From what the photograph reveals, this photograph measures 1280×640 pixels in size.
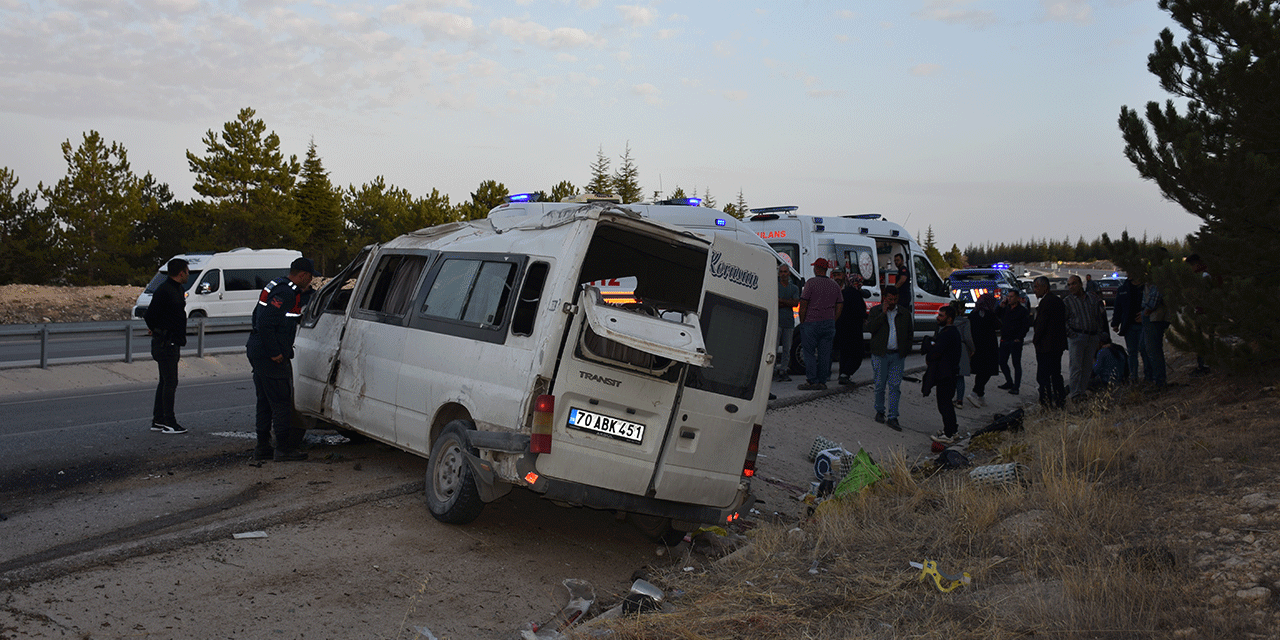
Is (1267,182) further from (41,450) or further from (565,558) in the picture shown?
(41,450)

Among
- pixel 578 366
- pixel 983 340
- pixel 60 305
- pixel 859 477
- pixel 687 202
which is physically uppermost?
pixel 687 202

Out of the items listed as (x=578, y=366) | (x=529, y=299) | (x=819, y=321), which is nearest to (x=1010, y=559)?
(x=578, y=366)

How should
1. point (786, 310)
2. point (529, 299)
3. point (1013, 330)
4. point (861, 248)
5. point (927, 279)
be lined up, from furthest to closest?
point (927, 279) → point (861, 248) → point (1013, 330) → point (786, 310) → point (529, 299)

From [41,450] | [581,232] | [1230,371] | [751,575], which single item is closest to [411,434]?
[581,232]

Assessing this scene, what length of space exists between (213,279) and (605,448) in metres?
23.3

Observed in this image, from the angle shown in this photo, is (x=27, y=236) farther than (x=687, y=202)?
Yes

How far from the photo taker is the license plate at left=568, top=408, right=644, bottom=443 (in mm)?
5871

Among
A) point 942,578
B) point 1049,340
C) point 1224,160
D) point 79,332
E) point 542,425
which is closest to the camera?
point 942,578

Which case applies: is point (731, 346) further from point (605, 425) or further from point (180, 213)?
point (180, 213)

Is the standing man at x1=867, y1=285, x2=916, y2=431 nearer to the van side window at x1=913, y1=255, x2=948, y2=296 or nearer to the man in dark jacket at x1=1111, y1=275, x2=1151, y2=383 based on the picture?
the man in dark jacket at x1=1111, y1=275, x2=1151, y2=383

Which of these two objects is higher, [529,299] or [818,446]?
[529,299]

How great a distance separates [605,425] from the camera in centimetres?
596

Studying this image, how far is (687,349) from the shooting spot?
556 cm

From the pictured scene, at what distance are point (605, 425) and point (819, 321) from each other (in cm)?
817
